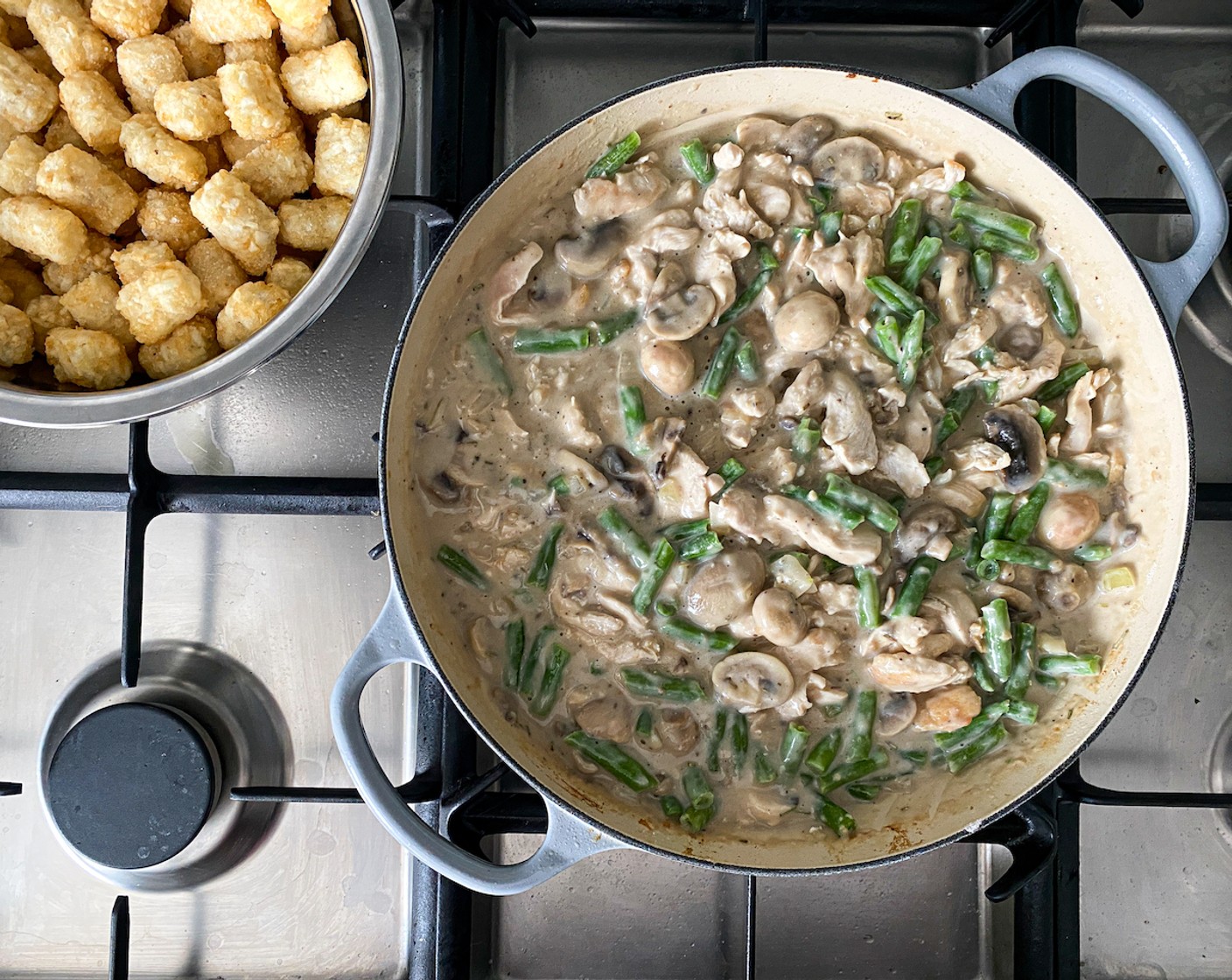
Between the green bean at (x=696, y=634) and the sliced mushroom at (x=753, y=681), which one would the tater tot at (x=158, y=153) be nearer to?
the green bean at (x=696, y=634)

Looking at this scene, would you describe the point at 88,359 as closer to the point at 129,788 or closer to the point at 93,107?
the point at 93,107

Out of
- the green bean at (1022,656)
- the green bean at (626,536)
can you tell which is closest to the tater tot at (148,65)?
the green bean at (626,536)

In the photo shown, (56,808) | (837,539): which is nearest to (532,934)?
(56,808)

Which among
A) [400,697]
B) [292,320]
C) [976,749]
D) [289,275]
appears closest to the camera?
[292,320]

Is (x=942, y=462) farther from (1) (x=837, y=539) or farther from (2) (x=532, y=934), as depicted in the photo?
(2) (x=532, y=934)

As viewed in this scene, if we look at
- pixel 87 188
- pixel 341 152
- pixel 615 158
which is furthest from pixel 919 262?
pixel 87 188

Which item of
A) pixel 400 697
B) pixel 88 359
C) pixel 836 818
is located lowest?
pixel 836 818
